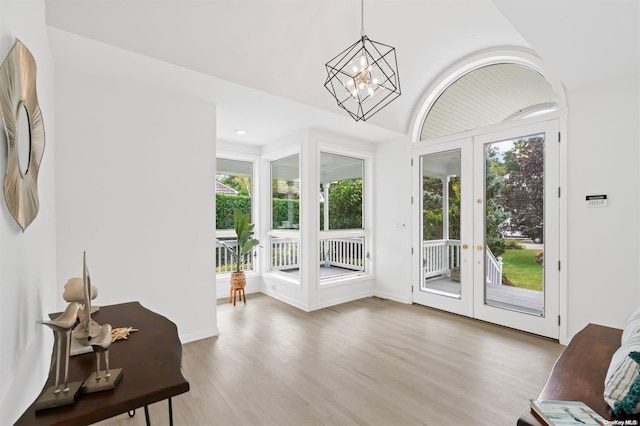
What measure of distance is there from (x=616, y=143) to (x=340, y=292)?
360 cm

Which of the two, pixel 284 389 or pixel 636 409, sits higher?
pixel 636 409

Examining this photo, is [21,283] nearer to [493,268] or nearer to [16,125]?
[16,125]

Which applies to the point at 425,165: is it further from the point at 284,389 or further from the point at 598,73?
the point at 284,389

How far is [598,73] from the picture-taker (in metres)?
2.80

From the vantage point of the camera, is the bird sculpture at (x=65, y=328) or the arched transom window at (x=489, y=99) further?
the arched transom window at (x=489, y=99)

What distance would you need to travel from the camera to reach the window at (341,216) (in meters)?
4.84

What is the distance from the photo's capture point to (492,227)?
12.3 feet

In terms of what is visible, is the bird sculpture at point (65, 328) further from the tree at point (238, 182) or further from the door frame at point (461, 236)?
the tree at point (238, 182)

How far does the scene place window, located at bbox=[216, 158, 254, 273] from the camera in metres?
5.04

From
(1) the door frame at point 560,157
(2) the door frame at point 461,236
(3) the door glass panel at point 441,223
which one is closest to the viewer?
(1) the door frame at point 560,157

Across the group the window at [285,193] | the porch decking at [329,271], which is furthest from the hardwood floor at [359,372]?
the window at [285,193]

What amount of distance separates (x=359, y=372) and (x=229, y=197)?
3530mm

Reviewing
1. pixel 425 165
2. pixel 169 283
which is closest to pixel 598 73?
pixel 425 165

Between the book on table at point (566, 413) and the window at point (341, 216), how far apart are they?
362 centimetres
